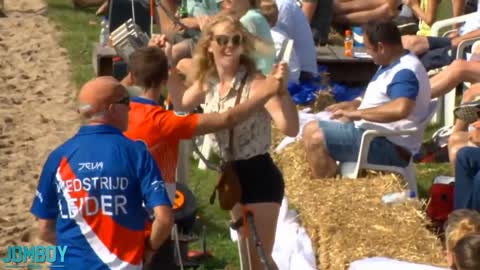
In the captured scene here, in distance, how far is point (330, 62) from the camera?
39.1 feet

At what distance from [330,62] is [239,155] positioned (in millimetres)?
5293

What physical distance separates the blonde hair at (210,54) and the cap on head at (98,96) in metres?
1.61

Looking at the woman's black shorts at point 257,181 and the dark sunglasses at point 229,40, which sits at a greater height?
the dark sunglasses at point 229,40

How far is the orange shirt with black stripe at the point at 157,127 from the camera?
20.5 feet

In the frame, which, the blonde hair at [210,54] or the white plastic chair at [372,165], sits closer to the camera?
the blonde hair at [210,54]

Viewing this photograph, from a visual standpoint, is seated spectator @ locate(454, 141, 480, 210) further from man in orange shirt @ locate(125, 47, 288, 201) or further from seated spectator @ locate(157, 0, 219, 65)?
seated spectator @ locate(157, 0, 219, 65)

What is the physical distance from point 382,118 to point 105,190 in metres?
3.74

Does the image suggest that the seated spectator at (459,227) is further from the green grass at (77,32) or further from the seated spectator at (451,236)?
the green grass at (77,32)

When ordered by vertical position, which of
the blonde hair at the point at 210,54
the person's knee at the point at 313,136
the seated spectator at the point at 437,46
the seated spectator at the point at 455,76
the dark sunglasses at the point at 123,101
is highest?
the dark sunglasses at the point at 123,101

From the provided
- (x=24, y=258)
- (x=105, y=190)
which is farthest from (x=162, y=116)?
(x=24, y=258)

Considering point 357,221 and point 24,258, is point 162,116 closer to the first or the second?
point 357,221

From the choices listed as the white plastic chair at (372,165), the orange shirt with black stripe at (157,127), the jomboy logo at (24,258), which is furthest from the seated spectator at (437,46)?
the orange shirt with black stripe at (157,127)

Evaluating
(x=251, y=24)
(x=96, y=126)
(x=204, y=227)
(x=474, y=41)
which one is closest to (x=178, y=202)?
(x=204, y=227)

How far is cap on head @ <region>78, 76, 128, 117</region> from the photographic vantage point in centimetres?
534
